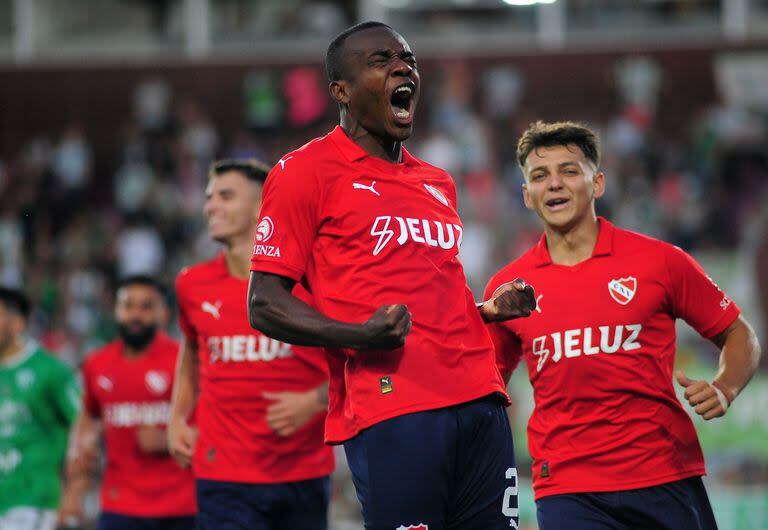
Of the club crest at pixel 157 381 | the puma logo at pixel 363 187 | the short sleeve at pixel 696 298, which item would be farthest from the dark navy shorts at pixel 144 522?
the puma logo at pixel 363 187

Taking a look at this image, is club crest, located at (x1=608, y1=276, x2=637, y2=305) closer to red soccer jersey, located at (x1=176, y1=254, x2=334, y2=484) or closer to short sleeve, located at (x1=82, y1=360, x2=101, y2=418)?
red soccer jersey, located at (x1=176, y1=254, x2=334, y2=484)

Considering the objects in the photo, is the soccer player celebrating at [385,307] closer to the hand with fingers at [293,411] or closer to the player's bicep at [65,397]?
the hand with fingers at [293,411]

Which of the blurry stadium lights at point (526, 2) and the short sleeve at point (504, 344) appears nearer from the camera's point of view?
the short sleeve at point (504, 344)

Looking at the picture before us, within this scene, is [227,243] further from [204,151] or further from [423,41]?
[423,41]

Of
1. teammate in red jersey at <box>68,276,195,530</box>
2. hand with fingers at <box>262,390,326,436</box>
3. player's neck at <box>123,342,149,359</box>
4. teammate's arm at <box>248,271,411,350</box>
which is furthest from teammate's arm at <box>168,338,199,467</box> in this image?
teammate's arm at <box>248,271,411,350</box>

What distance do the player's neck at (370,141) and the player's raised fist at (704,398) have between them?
55.9 inches

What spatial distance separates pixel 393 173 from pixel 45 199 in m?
14.9

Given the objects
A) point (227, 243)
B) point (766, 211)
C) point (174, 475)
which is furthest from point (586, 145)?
point (766, 211)

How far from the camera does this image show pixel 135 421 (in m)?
7.57

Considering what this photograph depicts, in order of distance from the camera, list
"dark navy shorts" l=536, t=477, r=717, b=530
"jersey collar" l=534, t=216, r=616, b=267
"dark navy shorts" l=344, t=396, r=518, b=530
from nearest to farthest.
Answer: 1. "dark navy shorts" l=344, t=396, r=518, b=530
2. "dark navy shorts" l=536, t=477, r=717, b=530
3. "jersey collar" l=534, t=216, r=616, b=267

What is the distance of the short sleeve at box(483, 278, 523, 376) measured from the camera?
498cm

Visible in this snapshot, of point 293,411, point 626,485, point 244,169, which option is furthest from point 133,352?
point 626,485

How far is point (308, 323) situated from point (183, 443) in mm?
2598

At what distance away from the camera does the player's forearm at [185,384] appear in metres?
6.16
